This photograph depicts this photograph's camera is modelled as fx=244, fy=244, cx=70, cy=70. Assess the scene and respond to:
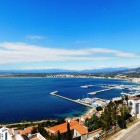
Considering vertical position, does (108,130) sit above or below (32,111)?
above

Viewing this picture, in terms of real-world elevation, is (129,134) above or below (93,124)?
above

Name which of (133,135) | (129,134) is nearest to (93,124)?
(129,134)

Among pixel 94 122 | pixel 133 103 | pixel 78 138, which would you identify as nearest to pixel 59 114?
pixel 133 103

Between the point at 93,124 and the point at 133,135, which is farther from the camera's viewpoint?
the point at 93,124

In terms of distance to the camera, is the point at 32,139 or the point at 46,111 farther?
the point at 46,111

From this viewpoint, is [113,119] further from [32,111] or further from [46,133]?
[32,111]

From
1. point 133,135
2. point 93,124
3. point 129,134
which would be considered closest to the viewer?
point 133,135

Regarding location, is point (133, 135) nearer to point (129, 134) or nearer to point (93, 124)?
point (129, 134)

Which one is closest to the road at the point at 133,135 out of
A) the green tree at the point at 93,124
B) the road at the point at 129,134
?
the road at the point at 129,134

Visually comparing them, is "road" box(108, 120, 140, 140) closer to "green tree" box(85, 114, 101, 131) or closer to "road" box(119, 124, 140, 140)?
"road" box(119, 124, 140, 140)

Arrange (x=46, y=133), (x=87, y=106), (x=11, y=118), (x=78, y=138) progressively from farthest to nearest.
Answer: (x=87, y=106) → (x=11, y=118) → (x=46, y=133) → (x=78, y=138)

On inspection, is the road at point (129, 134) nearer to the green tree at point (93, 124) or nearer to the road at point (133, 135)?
the road at point (133, 135)
